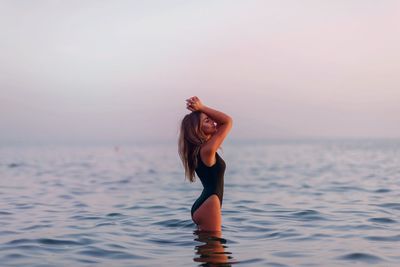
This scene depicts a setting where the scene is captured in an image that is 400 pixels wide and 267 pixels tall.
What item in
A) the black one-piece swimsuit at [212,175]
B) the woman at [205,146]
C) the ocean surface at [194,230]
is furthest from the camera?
the black one-piece swimsuit at [212,175]

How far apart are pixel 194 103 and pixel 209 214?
78.8 inches

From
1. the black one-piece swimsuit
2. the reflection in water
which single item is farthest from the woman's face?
the reflection in water

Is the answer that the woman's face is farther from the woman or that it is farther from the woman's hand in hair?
the woman's hand in hair

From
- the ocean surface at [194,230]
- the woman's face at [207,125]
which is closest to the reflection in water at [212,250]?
the ocean surface at [194,230]

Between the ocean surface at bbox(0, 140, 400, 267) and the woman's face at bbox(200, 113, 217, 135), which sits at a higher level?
the woman's face at bbox(200, 113, 217, 135)

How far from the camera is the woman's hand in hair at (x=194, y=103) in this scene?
825 cm

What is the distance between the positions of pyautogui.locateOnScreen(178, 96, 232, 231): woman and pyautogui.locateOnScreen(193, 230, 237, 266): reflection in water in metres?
0.43

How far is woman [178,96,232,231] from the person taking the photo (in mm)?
8414

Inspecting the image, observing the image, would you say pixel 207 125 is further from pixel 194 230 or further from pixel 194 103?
pixel 194 230

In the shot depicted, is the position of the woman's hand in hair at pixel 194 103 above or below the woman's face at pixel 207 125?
above

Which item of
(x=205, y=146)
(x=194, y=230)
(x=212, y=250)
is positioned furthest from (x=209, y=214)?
(x=194, y=230)

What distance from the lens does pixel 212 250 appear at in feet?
27.9

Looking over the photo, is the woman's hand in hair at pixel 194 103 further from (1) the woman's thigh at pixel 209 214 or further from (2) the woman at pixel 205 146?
(1) the woman's thigh at pixel 209 214

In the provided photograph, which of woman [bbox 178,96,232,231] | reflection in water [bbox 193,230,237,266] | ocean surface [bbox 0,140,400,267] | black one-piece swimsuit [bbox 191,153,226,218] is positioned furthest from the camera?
black one-piece swimsuit [bbox 191,153,226,218]
